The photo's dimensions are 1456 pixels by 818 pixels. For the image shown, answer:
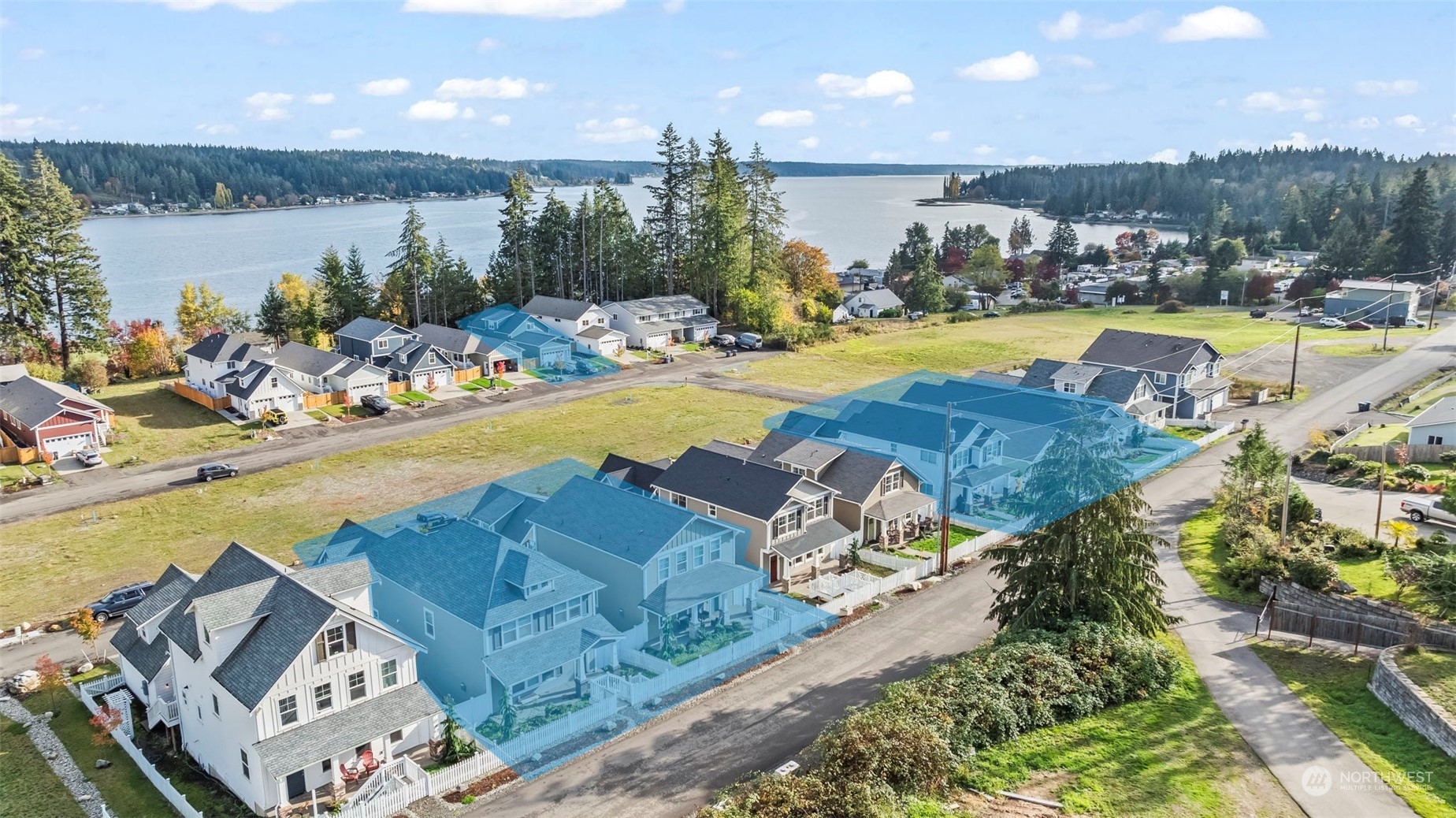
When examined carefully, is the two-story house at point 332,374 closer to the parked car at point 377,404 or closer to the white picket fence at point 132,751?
the parked car at point 377,404

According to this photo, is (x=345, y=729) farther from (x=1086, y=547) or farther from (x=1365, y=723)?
(x=1365, y=723)

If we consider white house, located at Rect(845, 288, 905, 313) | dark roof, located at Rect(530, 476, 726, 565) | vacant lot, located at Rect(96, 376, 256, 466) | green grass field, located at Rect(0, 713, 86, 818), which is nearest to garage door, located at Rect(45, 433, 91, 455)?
vacant lot, located at Rect(96, 376, 256, 466)

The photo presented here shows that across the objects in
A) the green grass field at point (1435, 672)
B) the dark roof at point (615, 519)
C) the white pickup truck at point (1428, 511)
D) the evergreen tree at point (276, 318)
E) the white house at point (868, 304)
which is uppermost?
the evergreen tree at point (276, 318)

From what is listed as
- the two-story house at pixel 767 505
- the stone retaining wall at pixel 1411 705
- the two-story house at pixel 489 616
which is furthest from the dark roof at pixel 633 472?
the stone retaining wall at pixel 1411 705

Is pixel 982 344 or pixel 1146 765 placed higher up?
pixel 982 344

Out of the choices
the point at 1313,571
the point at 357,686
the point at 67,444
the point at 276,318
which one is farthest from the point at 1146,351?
the point at 276,318

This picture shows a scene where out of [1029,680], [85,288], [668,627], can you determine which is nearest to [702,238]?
[85,288]
